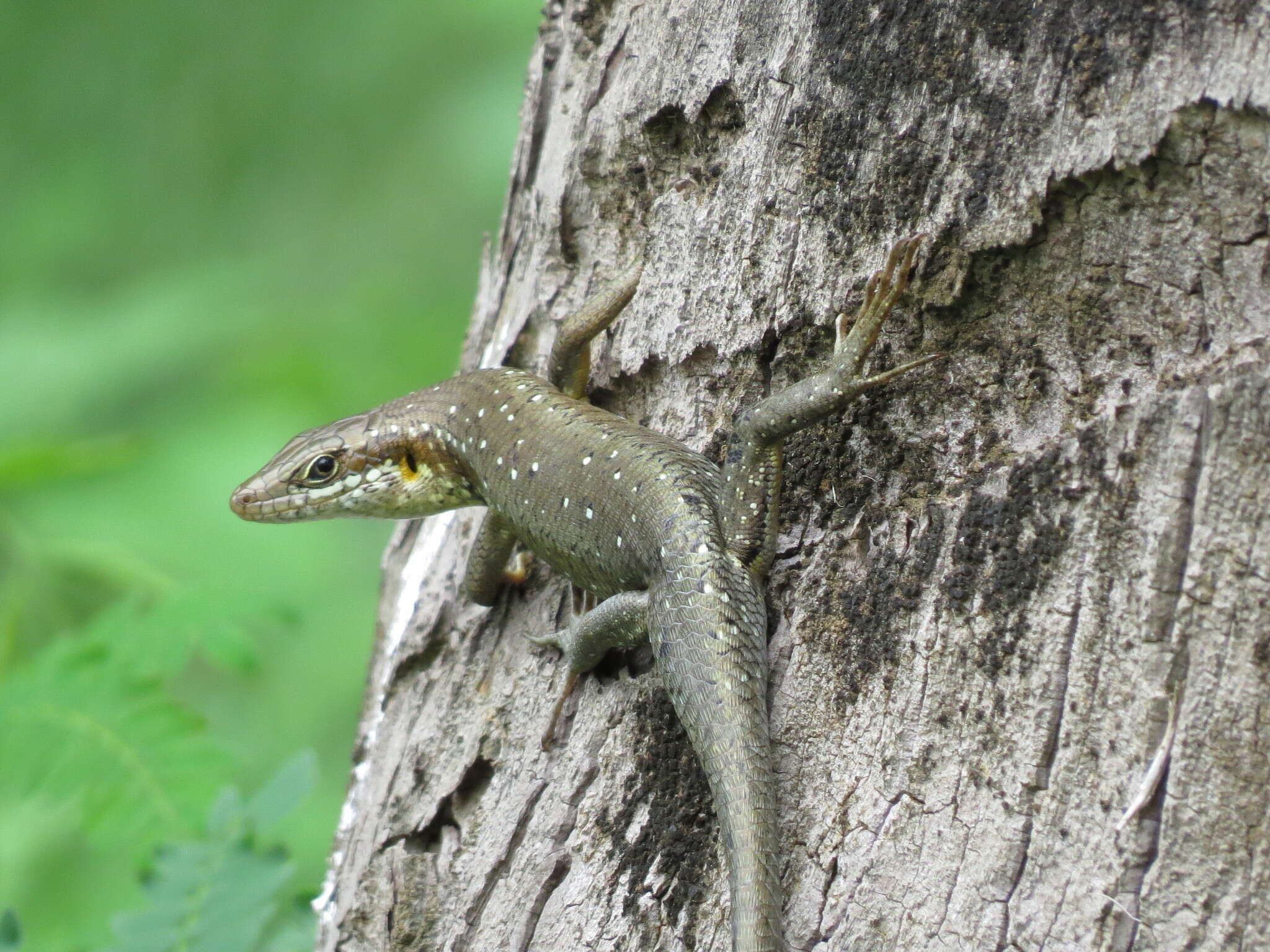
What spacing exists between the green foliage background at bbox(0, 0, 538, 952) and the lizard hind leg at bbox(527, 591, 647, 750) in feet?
2.53

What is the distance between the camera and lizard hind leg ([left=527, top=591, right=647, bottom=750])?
2615 mm

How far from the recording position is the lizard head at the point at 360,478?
10.7ft

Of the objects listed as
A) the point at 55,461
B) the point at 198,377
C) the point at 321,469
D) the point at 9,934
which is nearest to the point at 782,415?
the point at 321,469

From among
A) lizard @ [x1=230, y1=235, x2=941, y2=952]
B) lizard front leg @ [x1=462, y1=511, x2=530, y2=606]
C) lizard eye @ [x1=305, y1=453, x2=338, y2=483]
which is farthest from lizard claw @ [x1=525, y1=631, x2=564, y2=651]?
lizard eye @ [x1=305, y1=453, x2=338, y2=483]

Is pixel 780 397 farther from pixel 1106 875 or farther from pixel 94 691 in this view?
pixel 94 691

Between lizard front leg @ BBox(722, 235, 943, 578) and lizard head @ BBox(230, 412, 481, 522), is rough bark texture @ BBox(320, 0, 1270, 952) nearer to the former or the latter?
lizard front leg @ BBox(722, 235, 943, 578)

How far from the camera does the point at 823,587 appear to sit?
7.92ft

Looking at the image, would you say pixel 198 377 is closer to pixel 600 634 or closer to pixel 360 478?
pixel 360 478

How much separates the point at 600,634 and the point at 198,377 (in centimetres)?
495

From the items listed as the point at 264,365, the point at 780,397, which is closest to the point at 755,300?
the point at 780,397

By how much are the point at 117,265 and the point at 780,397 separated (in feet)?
24.0

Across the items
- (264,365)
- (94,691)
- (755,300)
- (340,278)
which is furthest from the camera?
(340,278)

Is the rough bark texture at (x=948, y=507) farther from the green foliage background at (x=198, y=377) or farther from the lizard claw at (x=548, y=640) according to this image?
the green foliage background at (x=198, y=377)

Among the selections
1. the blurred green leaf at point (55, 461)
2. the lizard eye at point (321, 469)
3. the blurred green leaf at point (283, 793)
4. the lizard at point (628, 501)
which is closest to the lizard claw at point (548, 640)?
the lizard at point (628, 501)
